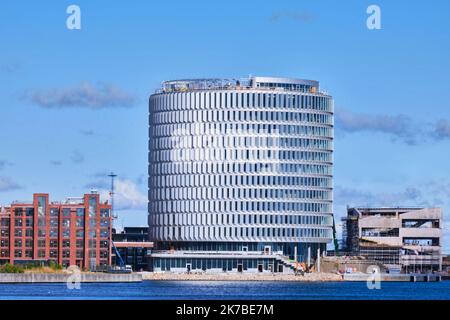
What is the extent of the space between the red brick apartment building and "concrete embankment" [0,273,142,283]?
18303 millimetres

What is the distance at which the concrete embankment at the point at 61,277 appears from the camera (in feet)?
552

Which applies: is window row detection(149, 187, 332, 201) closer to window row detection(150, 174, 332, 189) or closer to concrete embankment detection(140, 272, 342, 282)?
window row detection(150, 174, 332, 189)

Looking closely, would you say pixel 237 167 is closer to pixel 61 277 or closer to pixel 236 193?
pixel 236 193

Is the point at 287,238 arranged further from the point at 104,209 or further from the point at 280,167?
the point at 104,209

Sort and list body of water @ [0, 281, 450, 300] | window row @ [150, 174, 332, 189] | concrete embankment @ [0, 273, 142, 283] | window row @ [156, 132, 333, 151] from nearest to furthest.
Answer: body of water @ [0, 281, 450, 300], concrete embankment @ [0, 273, 142, 283], window row @ [156, 132, 333, 151], window row @ [150, 174, 332, 189]

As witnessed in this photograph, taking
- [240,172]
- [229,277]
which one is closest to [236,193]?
[240,172]

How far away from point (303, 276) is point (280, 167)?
16727 millimetres

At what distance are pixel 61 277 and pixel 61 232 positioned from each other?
940 inches

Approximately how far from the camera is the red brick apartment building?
196 meters

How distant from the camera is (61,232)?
19700 cm

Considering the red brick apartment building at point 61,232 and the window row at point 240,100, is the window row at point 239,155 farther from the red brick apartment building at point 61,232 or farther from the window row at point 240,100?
the red brick apartment building at point 61,232

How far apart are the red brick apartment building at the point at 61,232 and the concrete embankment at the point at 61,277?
60.0 feet

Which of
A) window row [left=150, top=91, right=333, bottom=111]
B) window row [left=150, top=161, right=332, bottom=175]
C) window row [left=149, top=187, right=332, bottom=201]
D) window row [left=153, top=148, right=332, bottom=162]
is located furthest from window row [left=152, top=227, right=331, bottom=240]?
window row [left=150, top=91, right=333, bottom=111]
